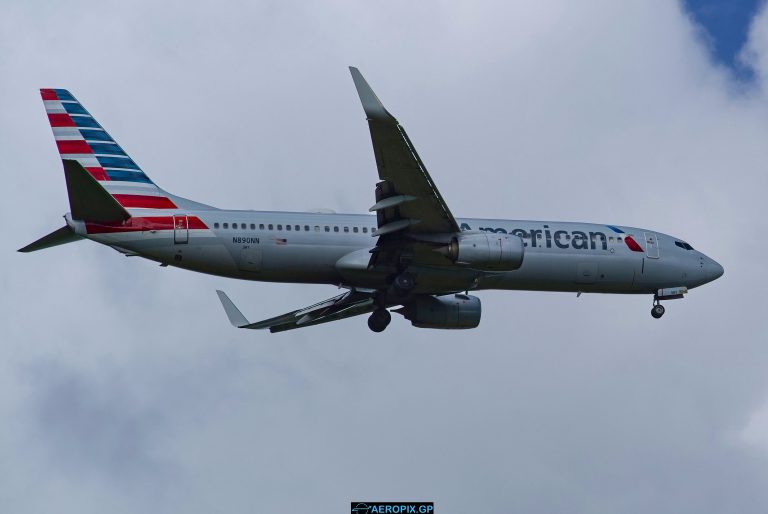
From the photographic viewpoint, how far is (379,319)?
4622cm

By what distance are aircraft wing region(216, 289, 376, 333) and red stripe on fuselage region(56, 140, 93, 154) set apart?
7.24m

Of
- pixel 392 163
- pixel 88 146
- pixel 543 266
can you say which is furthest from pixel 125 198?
pixel 543 266

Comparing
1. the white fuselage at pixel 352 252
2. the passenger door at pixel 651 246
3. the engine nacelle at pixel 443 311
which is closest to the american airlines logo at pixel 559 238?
the white fuselage at pixel 352 252

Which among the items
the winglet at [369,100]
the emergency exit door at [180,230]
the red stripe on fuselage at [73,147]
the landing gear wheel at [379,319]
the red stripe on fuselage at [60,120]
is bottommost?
the landing gear wheel at [379,319]

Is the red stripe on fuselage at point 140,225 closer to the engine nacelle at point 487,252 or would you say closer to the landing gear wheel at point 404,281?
the landing gear wheel at point 404,281

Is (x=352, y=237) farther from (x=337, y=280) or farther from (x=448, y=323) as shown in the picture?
(x=448, y=323)

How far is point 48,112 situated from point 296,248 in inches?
364

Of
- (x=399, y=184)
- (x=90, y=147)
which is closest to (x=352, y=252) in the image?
(x=399, y=184)

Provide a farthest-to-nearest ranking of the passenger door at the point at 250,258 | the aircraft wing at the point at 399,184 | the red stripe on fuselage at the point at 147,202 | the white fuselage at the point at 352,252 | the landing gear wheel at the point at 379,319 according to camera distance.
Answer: the landing gear wheel at the point at 379,319 < the red stripe on fuselage at the point at 147,202 < the passenger door at the point at 250,258 < the white fuselage at the point at 352,252 < the aircraft wing at the point at 399,184

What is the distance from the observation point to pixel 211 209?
42.5 m

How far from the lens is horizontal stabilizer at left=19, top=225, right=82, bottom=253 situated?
40812 millimetres

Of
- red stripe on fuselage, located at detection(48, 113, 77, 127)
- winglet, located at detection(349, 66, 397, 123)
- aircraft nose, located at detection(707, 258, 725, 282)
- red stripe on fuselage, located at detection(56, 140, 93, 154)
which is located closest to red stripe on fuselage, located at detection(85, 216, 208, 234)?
red stripe on fuselage, located at detection(56, 140, 93, 154)

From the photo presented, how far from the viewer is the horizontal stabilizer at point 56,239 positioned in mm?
40812

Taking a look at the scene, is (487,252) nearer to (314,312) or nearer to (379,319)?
(379,319)
